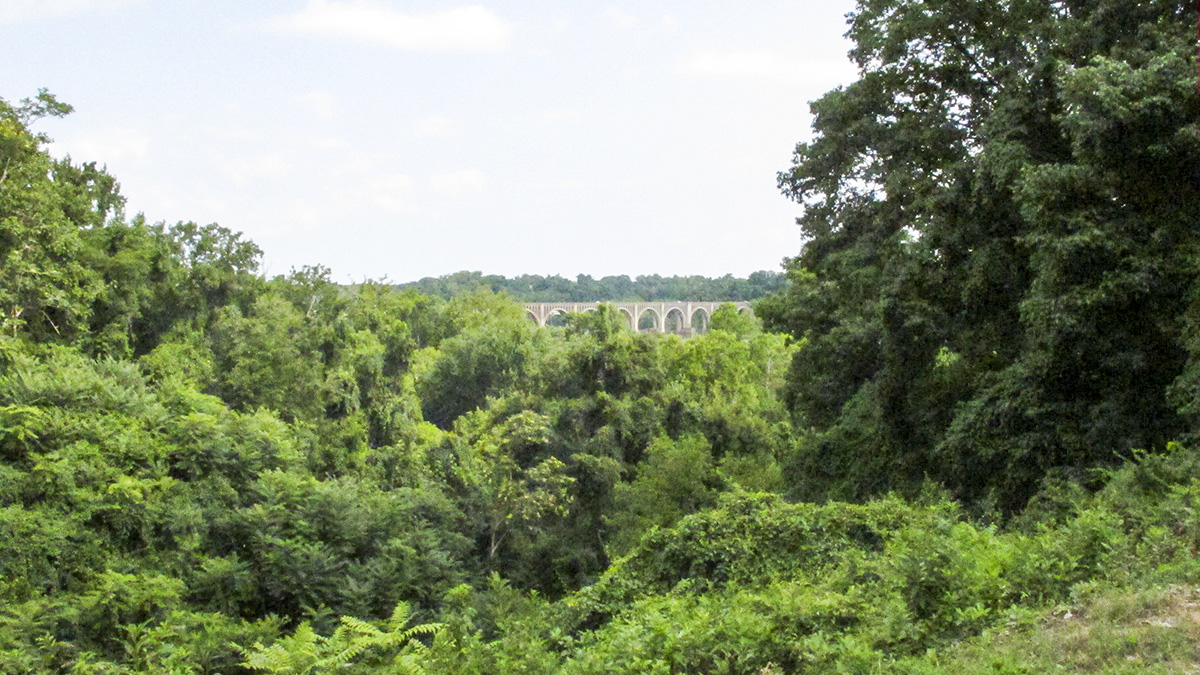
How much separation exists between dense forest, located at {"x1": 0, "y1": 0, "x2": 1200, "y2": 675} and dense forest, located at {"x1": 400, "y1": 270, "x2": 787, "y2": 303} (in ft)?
260

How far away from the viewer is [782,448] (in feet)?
86.5

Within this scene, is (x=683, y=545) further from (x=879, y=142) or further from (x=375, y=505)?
(x=375, y=505)

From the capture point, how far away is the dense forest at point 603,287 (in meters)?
113

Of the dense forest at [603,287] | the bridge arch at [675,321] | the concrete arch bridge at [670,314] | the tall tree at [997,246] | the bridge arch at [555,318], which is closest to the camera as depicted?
the tall tree at [997,246]

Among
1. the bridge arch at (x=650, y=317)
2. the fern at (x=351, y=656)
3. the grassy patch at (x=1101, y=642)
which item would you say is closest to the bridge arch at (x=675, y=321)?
the bridge arch at (x=650, y=317)

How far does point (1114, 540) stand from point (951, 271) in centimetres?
722

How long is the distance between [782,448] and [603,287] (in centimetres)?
11537

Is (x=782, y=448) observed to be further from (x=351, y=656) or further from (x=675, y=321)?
(x=675, y=321)

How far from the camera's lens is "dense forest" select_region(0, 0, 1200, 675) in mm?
6930

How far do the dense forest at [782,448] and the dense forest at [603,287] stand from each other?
3119 inches

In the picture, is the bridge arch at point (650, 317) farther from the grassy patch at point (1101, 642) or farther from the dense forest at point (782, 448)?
the grassy patch at point (1101, 642)

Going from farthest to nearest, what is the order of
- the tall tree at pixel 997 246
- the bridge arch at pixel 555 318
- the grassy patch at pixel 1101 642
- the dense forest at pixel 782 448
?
the bridge arch at pixel 555 318, the tall tree at pixel 997 246, the dense forest at pixel 782 448, the grassy patch at pixel 1101 642

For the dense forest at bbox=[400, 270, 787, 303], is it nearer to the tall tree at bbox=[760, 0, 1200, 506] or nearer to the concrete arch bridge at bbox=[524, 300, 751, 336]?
the concrete arch bridge at bbox=[524, 300, 751, 336]

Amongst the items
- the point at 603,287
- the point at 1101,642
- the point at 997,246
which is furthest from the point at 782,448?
the point at 603,287
